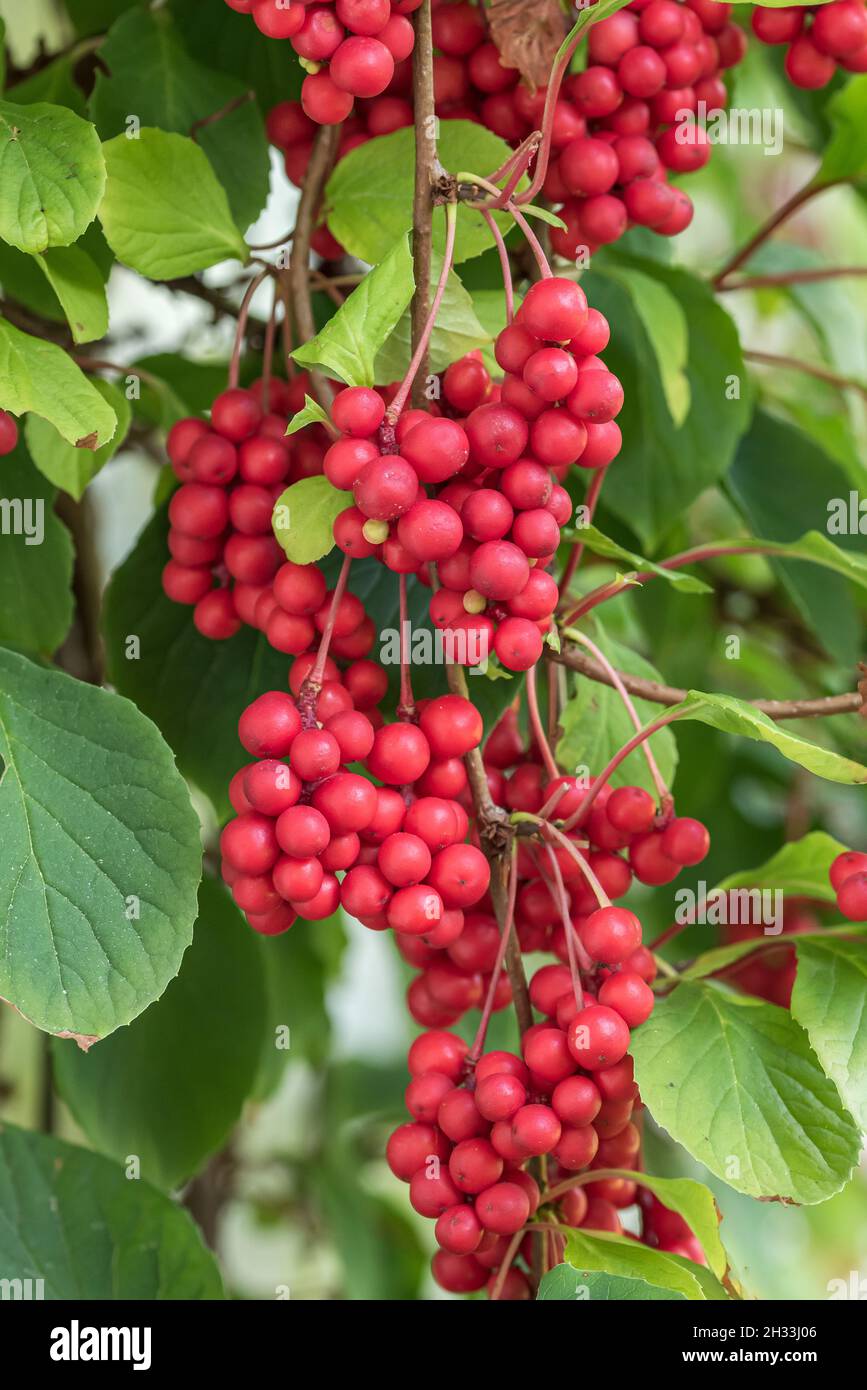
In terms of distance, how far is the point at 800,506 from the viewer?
721 millimetres

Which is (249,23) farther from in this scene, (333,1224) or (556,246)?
(333,1224)

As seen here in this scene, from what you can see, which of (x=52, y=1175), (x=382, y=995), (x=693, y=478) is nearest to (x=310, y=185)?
(x=693, y=478)

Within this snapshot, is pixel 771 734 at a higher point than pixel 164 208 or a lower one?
lower

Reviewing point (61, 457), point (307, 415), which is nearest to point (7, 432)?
point (61, 457)

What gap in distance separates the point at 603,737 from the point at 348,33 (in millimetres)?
280

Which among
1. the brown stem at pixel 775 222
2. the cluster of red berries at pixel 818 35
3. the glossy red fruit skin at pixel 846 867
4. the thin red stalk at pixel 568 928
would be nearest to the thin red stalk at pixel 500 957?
the thin red stalk at pixel 568 928

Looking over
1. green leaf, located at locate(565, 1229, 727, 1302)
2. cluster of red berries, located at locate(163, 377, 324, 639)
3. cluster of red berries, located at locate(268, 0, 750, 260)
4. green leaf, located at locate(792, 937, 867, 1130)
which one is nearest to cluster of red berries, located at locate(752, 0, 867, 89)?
cluster of red berries, located at locate(268, 0, 750, 260)

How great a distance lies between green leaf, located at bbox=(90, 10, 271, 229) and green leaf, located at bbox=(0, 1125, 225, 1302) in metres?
0.41

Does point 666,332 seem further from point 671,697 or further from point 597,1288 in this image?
point 597,1288

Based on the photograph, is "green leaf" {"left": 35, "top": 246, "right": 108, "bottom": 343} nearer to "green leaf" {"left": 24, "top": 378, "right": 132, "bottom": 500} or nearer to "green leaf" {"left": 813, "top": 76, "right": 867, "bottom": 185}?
"green leaf" {"left": 24, "top": 378, "right": 132, "bottom": 500}

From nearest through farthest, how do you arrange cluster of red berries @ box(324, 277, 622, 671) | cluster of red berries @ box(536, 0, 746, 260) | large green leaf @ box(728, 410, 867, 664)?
1. cluster of red berries @ box(324, 277, 622, 671)
2. cluster of red berries @ box(536, 0, 746, 260)
3. large green leaf @ box(728, 410, 867, 664)

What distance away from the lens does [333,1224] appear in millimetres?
1022

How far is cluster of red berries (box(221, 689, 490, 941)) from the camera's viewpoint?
39 centimetres

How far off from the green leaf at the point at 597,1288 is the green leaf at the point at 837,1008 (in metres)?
0.08
